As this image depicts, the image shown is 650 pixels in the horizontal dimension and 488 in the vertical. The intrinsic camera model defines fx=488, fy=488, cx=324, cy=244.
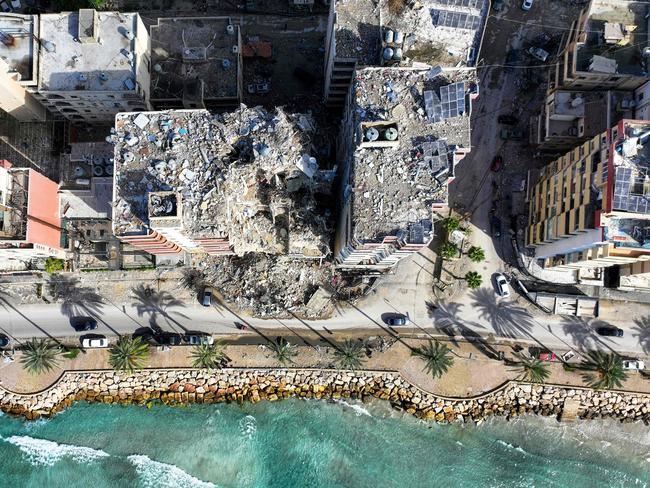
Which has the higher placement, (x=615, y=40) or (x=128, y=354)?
(x=615, y=40)

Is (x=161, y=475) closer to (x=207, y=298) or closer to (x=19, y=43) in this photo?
(x=207, y=298)

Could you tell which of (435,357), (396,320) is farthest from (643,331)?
(396,320)

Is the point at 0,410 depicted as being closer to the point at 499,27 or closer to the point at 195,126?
the point at 195,126

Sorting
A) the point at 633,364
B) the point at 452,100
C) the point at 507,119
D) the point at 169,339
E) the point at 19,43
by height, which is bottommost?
the point at 633,364

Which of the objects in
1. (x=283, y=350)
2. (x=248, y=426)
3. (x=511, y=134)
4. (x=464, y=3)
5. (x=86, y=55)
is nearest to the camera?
(x=464, y=3)

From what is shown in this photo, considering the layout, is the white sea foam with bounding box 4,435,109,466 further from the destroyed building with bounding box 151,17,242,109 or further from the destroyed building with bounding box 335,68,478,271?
the destroyed building with bounding box 335,68,478,271

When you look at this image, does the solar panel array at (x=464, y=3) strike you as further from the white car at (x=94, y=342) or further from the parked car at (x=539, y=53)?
the white car at (x=94, y=342)

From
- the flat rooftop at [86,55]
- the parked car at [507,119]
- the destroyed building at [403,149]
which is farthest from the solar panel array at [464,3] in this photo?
the flat rooftop at [86,55]

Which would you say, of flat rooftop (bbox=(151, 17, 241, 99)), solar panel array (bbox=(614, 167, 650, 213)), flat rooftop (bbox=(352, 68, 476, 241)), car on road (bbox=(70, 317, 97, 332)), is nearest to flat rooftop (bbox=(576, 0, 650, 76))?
solar panel array (bbox=(614, 167, 650, 213))
